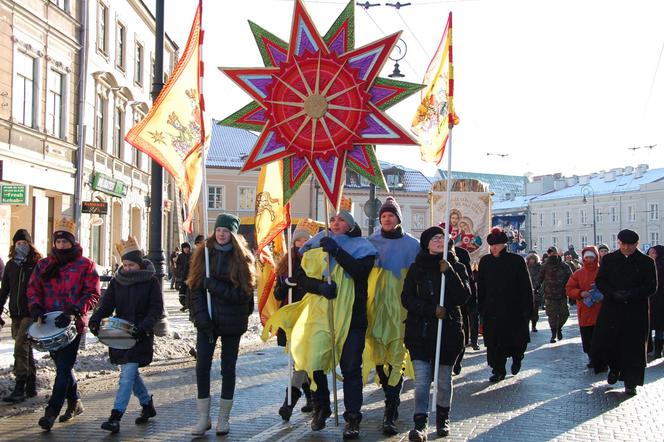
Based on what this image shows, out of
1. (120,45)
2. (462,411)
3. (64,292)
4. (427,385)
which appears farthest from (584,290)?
(120,45)

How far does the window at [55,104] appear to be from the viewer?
22.8 m

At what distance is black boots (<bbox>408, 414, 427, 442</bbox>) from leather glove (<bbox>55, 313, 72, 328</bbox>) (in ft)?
9.76

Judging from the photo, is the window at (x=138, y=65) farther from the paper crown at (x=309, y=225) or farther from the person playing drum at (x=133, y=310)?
the person playing drum at (x=133, y=310)

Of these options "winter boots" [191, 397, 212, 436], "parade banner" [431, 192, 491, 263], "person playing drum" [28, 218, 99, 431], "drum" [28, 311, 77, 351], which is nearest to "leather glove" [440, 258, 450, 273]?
"winter boots" [191, 397, 212, 436]

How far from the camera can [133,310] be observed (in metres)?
7.25

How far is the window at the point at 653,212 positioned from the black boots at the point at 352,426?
266 ft

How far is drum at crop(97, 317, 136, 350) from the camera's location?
23.1ft

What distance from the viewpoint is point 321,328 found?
702 cm

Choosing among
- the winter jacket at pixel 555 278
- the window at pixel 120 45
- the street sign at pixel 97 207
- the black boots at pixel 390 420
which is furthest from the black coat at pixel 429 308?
the window at pixel 120 45

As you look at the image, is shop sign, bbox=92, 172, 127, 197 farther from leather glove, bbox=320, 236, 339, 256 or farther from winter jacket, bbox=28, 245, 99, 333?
leather glove, bbox=320, 236, 339, 256

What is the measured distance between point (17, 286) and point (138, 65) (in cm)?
2579

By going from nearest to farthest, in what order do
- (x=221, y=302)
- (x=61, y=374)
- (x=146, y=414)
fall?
(x=221, y=302)
(x=61, y=374)
(x=146, y=414)


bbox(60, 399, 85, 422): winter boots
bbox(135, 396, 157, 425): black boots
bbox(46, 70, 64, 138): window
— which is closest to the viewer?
bbox(135, 396, 157, 425): black boots

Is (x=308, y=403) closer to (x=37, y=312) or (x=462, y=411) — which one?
(x=462, y=411)
